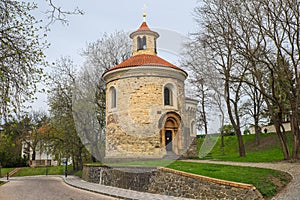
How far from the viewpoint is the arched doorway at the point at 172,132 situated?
19.5 m

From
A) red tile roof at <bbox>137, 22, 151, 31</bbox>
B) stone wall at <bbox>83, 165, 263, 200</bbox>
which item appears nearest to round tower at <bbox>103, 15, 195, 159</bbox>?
stone wall at <bbox>83, 165, 263, 200</bbox>

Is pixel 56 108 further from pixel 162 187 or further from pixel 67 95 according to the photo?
pixel 162 187

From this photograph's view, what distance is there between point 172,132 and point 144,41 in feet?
26.8

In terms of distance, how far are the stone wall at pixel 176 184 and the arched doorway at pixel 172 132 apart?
456 centimetres

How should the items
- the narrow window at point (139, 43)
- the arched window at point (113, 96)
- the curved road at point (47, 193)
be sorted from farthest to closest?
the narrow window at point (139, 43)
the arched window at point (113, 96)
the curved road at point (47, 193)

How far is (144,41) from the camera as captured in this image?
77.5ft

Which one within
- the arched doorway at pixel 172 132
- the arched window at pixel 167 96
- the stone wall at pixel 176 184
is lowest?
the stone wall at pixel 176 184

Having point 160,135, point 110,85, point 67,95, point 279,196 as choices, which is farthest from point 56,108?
point 279,196

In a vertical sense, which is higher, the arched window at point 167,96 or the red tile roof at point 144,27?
the red tile roof at point 144,27

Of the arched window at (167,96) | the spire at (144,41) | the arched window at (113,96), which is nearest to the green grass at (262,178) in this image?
the arched window at (167,96)

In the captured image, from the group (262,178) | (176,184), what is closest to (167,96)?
(176,184)

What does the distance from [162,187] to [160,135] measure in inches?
267

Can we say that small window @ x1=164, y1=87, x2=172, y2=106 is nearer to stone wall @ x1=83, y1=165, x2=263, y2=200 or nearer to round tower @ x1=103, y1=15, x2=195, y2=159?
round tower @ x1=103, y1=15, x2=195, y2=159

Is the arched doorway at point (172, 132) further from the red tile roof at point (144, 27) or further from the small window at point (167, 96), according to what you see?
the red tile roof at point (144, 27)
